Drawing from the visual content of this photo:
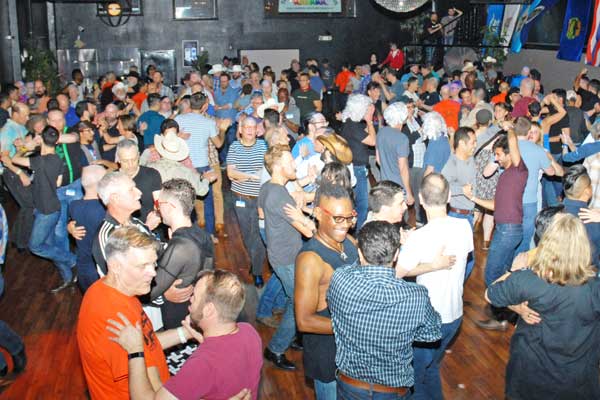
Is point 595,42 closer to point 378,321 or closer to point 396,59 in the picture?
point 396,59

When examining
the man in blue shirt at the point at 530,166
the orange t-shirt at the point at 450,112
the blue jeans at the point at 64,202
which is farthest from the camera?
the orange t-shirt at the point at 450,112

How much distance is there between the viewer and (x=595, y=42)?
35.6 feet

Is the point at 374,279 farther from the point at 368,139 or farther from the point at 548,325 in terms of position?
the point at 368,139

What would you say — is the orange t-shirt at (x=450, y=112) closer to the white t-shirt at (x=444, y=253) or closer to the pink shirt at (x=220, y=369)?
the white t-shirt at (x=444, y=253)

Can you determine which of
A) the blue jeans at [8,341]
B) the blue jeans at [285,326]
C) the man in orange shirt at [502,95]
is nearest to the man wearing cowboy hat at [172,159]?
the blue jeans at [285,326]

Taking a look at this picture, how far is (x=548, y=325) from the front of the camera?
9.39 ft

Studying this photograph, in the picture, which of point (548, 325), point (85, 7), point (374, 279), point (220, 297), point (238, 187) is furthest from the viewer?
point (85, 7)

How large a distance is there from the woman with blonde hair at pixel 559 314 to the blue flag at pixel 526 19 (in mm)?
10927

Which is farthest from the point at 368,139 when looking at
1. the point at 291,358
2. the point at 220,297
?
the point at 220,297

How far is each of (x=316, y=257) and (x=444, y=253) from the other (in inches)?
33.2

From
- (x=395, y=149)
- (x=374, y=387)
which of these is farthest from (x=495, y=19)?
(x=374, y=387)

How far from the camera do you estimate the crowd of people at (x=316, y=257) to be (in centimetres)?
248

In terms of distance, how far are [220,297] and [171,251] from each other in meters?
0.97

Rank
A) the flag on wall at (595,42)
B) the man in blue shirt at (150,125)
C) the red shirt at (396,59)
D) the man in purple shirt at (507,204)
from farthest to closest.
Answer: the red shirt at (396,59), the flag on wall at (595,42), the man in blue shirt at (150,125), the man in purple shirt at (507,204)
